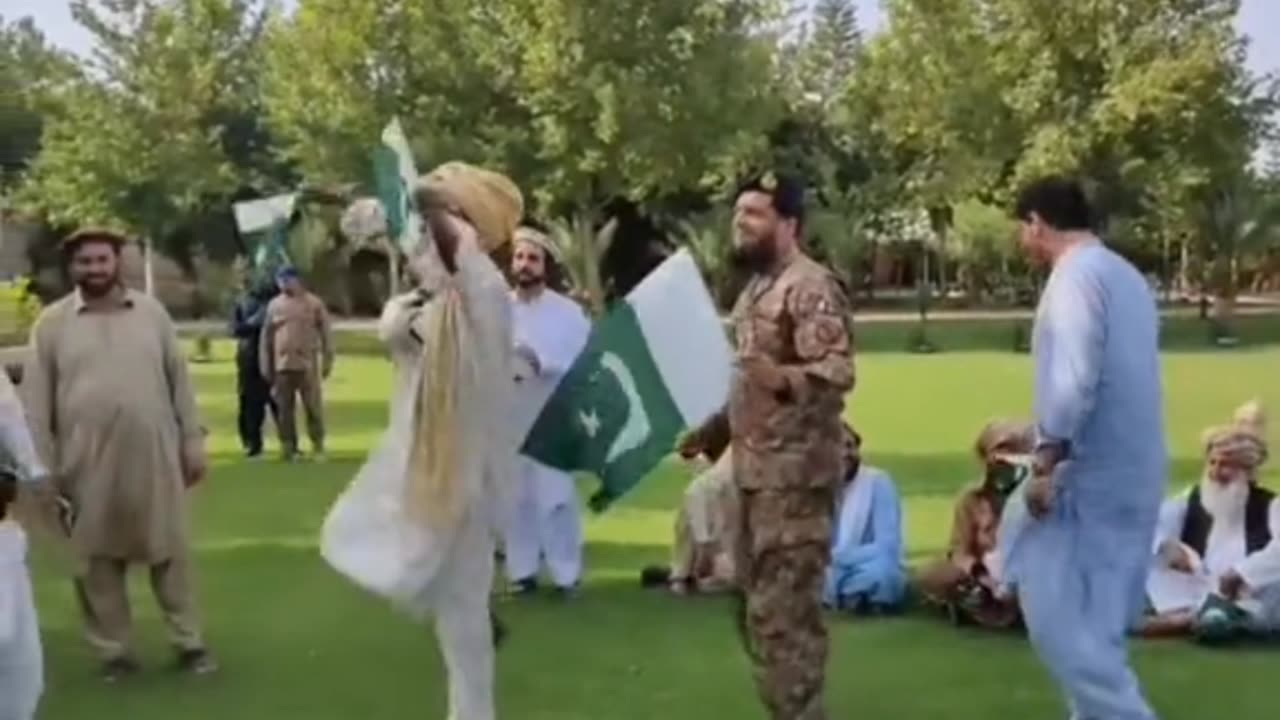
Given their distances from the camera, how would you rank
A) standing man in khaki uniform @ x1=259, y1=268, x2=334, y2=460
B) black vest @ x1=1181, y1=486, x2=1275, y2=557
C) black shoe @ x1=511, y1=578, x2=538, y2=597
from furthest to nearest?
standing man in khaki uniform @ x1=259, y1=268, x2=334, y2=460 < black shoe @ x1=511, y1=578, x2=538, y2=597 < black vest @ x1=1181, y1=486, x2=1275, y2=557

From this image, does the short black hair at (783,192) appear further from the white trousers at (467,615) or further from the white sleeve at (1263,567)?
the white sleeve at (1263,567)

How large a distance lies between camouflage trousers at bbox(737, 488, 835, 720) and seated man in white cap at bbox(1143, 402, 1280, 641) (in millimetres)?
2914

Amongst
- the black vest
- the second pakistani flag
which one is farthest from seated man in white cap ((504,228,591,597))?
the black vest

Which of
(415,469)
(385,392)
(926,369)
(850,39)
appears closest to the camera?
(415,469)

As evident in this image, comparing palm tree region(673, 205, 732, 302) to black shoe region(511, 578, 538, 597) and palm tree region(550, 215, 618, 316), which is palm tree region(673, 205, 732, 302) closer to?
palm tree region(550, 215, 618, 316)

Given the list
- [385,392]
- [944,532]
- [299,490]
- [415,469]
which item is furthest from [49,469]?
[385,392]

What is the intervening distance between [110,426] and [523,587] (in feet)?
8.76

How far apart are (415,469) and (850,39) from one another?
62.9 m

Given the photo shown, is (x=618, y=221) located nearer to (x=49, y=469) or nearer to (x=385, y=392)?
(x=385, y=392)

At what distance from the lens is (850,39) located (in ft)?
223

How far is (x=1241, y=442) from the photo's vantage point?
28.0ft

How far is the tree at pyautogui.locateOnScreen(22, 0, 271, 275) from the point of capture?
47.4 metres

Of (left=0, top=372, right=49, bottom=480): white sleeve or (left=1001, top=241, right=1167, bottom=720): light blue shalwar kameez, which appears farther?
(left=0, top=372, right=49, bottom=480): white sleeve

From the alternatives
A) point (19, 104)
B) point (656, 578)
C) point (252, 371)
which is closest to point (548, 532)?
point (656, 578)
